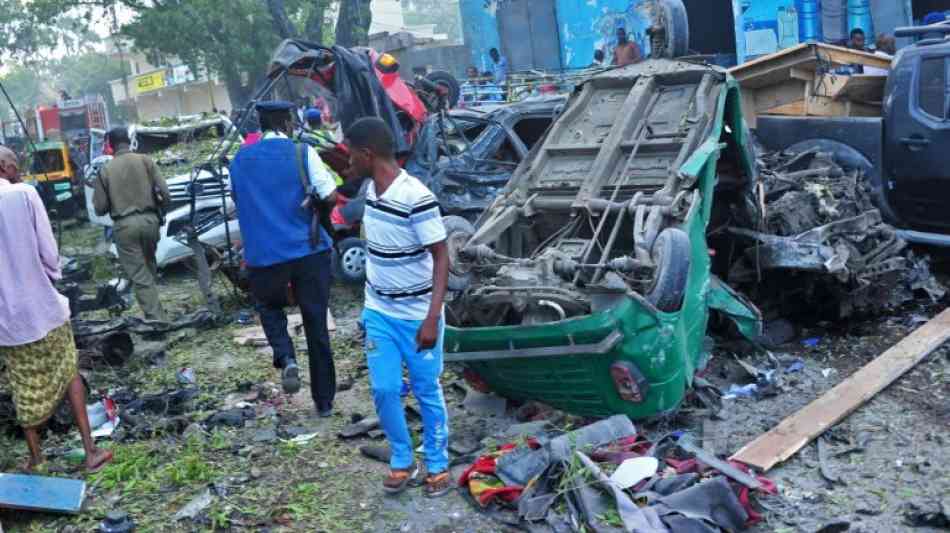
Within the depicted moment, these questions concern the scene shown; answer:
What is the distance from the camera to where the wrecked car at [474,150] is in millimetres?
8039

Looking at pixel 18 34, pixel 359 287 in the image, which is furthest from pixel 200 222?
pixel 18 34

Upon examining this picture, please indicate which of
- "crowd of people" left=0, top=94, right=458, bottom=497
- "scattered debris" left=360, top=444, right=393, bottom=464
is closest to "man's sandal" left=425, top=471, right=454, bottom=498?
"crowd of people" left=0, top=94, right=458, bottom=497

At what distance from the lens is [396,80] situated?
28.2 feet

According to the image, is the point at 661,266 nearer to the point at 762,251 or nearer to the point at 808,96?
the point at 762,251

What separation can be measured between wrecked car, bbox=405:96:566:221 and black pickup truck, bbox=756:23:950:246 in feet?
8.41

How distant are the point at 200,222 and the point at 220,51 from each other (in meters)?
17.5

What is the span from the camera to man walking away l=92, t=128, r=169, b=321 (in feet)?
23.3

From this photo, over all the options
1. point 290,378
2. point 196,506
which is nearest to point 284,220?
point 290,378

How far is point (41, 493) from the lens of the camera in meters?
4.09

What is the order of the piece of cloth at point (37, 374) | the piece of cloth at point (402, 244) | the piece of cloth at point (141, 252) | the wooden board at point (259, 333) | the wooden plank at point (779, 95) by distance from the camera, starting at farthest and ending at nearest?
1. the wooden plank at point (779, 95)
2. the piece of cloth at point (141, 252)
3. the wooden board at point (259, 333)
4. the piece of cloth at point (37, 374)
5. the piece of cloth at point (402, 244)

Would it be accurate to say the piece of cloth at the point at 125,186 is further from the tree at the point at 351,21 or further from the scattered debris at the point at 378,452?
the tree at the point at 351,21

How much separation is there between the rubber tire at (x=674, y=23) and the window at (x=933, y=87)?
6.31 feet

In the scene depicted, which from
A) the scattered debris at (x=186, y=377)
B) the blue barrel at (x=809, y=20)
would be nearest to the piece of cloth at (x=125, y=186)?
the scattered debris at (x=186, y=377)

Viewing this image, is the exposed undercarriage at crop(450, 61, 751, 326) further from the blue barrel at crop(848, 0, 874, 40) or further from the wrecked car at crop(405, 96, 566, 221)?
the blue barrel at crop(848, 0, 874, 40)
